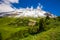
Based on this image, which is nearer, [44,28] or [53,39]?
[53,39]

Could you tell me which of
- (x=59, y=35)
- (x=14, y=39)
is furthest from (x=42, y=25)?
(x=59, y=35)

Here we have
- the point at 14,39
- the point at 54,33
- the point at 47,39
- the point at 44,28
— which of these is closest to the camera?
the point at 47,39

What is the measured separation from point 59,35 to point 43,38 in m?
4.21

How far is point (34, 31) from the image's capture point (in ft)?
173

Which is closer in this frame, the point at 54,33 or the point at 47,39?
the point at 47,39

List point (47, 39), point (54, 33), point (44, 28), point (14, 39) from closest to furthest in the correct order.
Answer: point (47, 39) → point (54, 33) → point (14, 39) → point (44, 28)

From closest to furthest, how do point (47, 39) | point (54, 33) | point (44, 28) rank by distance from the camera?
point (47, 39) → point (54, 33) → point (44, 28)

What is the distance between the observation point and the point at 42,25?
56.0 m

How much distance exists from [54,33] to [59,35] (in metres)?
1.61

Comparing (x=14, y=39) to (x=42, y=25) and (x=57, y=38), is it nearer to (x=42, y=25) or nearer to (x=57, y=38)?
(x=42, y=25)

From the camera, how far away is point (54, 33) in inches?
1677

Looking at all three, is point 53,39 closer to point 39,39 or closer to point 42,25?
point 39,39

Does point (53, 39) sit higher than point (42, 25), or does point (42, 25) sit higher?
point (42, 25)

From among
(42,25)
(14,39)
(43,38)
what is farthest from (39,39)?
(42,25)
